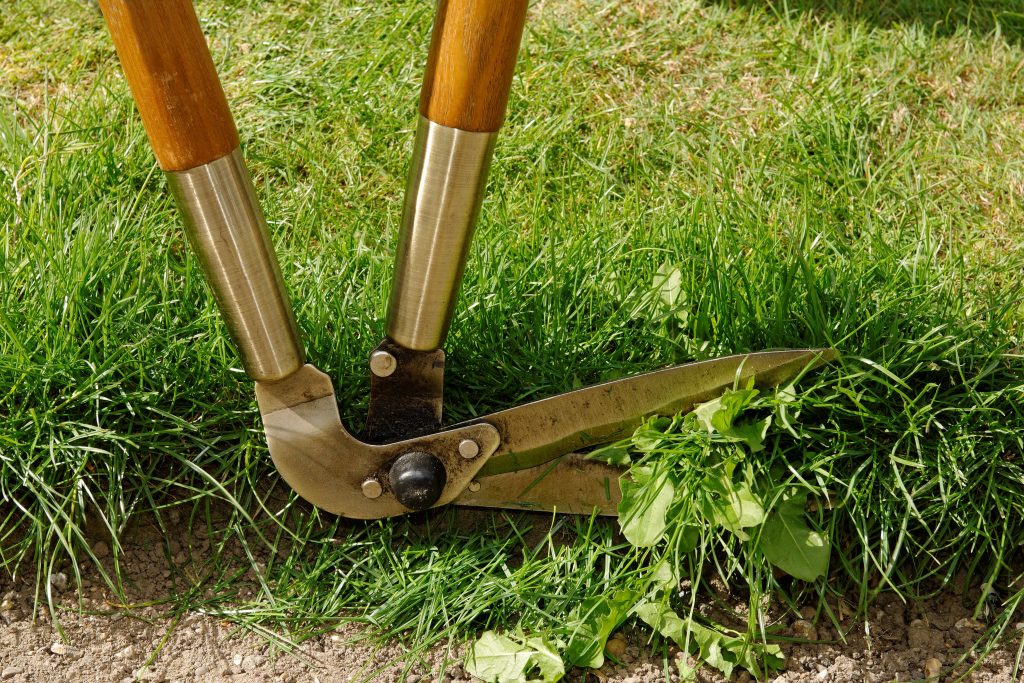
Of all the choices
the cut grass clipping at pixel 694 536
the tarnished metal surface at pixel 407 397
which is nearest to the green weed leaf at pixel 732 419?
the cut grass clipping at pixel 694 536

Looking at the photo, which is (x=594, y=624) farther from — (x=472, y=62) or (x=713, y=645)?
(x=472, y=62)

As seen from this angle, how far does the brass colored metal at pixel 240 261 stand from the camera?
66.7 inches

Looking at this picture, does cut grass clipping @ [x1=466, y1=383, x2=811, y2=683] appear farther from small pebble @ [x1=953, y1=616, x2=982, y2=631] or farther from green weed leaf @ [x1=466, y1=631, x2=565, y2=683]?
small pebble @ [x1=953, y1=616, x2=982, y2=631]

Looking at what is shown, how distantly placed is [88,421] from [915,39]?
2.46m

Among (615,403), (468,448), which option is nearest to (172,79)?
(468,448)

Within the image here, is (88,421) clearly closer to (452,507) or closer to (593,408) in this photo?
(452,507)

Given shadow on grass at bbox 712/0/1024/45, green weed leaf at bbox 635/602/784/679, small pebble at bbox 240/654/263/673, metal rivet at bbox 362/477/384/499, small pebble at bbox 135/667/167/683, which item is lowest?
green weed leaf at bbox 635/602/784/679

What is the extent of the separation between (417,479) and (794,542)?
28.6 inches

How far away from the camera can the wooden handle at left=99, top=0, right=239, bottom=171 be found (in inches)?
60.1

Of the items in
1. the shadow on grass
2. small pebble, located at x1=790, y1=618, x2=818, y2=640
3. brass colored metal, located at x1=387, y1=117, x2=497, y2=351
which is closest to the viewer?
brass colored metal, located at x1=387, y1=117, x2=497, y2=351

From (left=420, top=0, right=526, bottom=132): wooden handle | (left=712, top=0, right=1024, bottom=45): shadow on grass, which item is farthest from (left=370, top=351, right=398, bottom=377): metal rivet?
(left=712, top=0, right=1024, bottom=45): shadow on grass

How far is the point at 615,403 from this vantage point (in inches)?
77.4

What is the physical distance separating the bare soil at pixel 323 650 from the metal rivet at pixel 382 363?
51 cm

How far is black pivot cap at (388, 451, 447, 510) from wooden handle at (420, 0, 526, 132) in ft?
2.02
